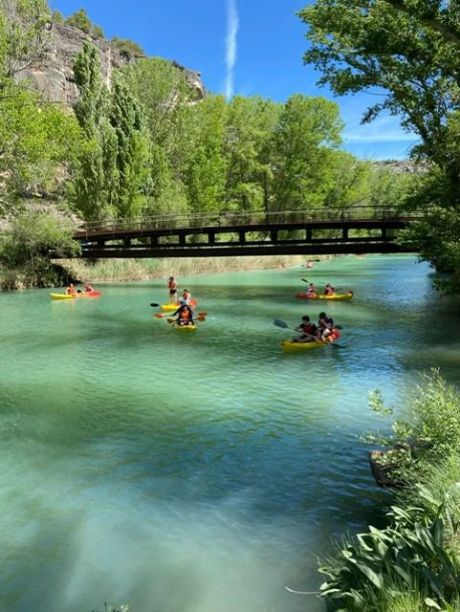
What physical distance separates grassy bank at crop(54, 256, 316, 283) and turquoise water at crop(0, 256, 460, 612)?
2039 cm

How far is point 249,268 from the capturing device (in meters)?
50.5

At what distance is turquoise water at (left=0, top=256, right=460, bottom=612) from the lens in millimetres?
5523

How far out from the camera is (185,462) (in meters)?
8.38

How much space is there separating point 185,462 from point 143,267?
34.0 meters

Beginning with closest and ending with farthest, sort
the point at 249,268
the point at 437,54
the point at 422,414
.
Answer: the point at 422,414
the point at 437,54
the point at 249,268

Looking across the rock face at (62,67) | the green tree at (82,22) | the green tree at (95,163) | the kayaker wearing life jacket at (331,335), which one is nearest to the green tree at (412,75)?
the kayaker wearing life jacket at (331,335)

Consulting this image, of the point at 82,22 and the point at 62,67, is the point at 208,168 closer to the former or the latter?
the point at 62,67

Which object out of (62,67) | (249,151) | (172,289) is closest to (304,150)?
(249,151)

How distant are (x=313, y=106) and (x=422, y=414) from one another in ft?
189

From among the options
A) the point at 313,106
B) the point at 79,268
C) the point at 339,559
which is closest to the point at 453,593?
the point at 339,559

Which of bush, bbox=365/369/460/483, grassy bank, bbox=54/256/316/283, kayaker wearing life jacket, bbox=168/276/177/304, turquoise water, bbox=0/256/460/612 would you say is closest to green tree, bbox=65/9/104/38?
grassy bank, bbox=54/256/316/283

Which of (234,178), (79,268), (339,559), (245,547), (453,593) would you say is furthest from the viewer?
(234,178)

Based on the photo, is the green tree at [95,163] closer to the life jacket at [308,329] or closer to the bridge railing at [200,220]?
the bridge railing at [200,220]

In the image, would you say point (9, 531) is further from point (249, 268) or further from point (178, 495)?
point (249, 268)
